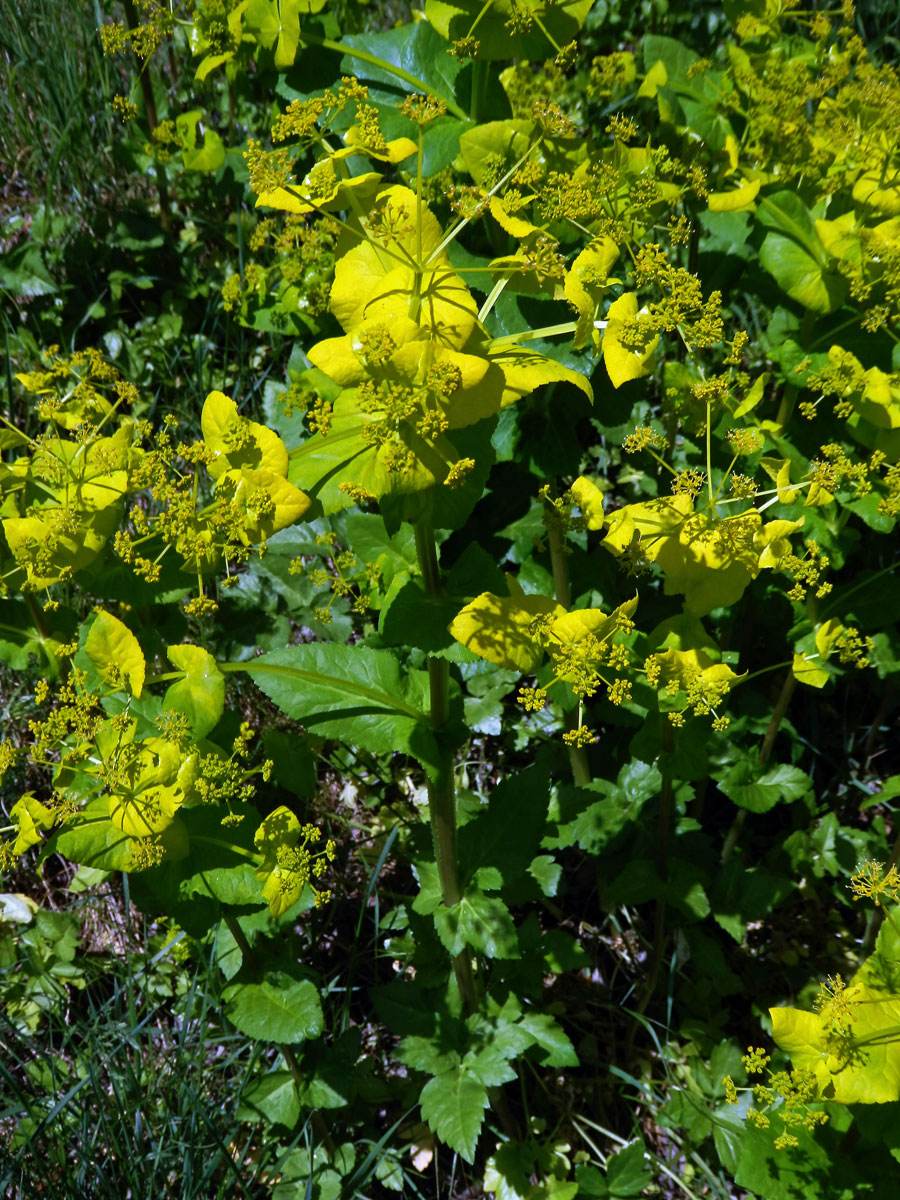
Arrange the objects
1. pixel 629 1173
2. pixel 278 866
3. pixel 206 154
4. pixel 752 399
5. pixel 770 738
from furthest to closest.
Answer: pixel 206 154 < pixel 770 738 < pixel 629 1173 < pixel 752 399 < pixel 278 866

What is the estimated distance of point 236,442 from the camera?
1.80 meters

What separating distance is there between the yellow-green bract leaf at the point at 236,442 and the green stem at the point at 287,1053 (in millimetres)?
966

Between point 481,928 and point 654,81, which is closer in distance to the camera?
point 481,928

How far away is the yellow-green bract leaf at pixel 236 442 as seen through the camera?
1774 mm

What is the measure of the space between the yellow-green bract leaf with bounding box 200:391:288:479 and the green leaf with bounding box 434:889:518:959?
3.74 ft

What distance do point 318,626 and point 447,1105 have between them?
1.43 metres

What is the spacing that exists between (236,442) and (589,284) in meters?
0.75

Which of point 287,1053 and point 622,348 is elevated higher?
point 622,348

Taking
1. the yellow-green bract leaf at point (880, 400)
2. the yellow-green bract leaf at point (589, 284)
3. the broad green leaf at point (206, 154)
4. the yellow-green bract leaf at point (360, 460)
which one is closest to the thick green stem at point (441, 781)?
the yellow-green bract leaf at point (360, 460)

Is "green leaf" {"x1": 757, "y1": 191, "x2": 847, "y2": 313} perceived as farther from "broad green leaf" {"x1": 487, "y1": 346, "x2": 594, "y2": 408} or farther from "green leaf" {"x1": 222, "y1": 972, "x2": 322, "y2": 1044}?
"green leaf" {"x1": 222, "y1": 972, "x2": 322, "y2": 1044}

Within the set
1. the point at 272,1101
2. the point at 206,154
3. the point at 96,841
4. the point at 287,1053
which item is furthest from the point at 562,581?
the point at 206,154

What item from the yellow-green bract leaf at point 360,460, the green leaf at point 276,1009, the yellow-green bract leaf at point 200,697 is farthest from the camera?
the green leaf at point 276,1009

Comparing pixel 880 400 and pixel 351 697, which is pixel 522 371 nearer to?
pixel 351 697

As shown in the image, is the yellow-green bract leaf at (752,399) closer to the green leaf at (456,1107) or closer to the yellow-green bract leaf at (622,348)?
the yellow-green bract leaf at (622,348)
